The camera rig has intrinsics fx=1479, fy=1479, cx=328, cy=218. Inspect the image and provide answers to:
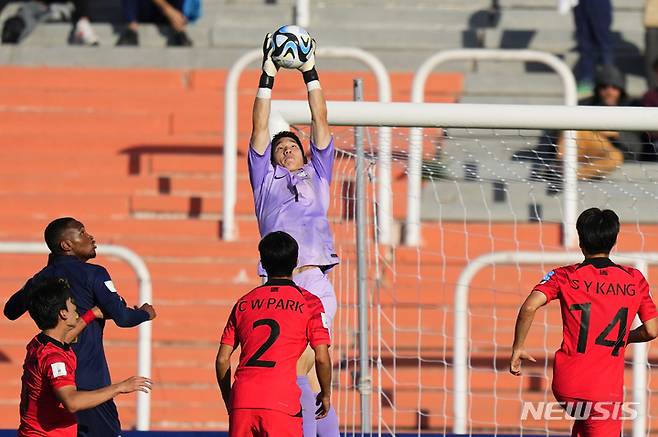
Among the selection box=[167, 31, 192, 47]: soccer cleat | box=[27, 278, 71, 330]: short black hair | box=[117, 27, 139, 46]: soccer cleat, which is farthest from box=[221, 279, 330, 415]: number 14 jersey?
box=[117, 27, 139, 46]: soccer cleat

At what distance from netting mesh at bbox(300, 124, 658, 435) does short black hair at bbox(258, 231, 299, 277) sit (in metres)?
2.27

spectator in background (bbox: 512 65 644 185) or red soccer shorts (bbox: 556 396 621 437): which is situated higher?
spectator in background (bbox: 512 65 644 185)

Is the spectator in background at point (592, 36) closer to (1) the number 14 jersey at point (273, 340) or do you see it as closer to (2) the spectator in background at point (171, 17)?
(2) the spectator in background at point (171, 17)

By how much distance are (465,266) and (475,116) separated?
2.77m

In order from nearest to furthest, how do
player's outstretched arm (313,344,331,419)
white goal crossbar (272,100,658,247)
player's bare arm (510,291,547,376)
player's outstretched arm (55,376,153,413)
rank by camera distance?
player's outstretched arm (55,376,153,413) < player's outstretched arm (313,344,331,419) < player's bare arm (510,291,547,376) < white goal crossbar (272,100,658,247)

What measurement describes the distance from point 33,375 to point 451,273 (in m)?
4.57

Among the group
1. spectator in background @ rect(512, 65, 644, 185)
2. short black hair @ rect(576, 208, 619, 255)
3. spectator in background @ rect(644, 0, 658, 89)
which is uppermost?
spectator in background @ rect(644, 0, 658, 89)

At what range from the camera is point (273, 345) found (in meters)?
5.94

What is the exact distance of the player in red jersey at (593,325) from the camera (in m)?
6.22

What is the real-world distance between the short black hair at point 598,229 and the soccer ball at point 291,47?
4.83ft

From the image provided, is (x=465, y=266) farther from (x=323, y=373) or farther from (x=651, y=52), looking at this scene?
(x=323, y=373)

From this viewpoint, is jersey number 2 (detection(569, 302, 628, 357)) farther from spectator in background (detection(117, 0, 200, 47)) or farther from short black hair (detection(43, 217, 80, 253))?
spectator in background (detection(117, 0, 200, 47))

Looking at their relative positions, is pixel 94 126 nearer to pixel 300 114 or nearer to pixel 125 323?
pixel 300 114

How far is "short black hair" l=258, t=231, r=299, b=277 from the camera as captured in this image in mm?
6031
